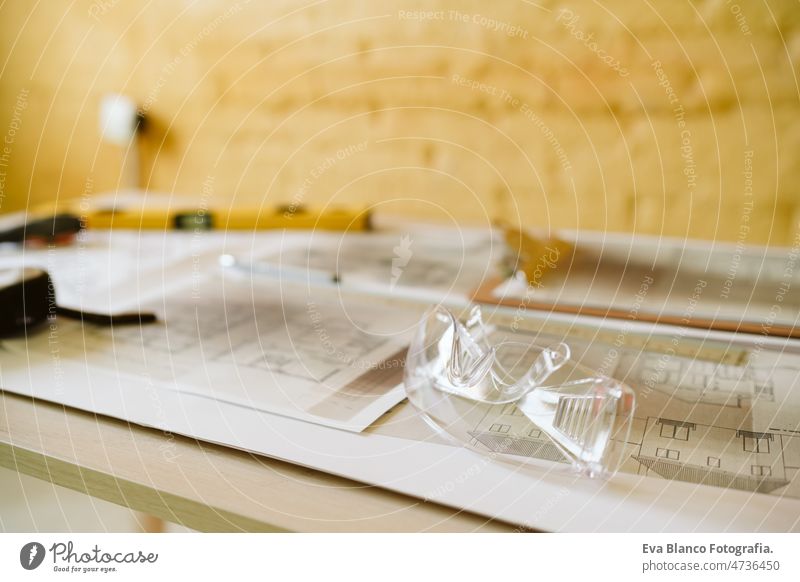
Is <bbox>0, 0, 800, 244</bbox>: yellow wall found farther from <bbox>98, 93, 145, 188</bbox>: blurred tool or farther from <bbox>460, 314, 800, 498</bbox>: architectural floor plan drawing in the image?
<bbox>460, 314, 800, 498</bbox>: architectural floor plan drawing

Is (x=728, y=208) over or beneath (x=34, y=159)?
beneath

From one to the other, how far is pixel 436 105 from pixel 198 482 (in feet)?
2.20

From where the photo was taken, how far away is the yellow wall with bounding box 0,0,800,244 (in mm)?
749

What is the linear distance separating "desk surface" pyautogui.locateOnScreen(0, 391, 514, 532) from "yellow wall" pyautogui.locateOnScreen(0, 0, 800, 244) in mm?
616

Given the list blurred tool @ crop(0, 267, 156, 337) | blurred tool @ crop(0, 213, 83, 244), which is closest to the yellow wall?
blurred tool @ crop(0, 213, 83, 244)

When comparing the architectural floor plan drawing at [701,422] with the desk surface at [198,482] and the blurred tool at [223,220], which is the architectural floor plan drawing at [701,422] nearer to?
the desk surface at [198,482]

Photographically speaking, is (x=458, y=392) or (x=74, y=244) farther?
(x=74, y=244)

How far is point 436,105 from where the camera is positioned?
877mm

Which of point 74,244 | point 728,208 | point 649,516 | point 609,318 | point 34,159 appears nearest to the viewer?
point 649,516

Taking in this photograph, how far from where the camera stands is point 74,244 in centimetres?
68
